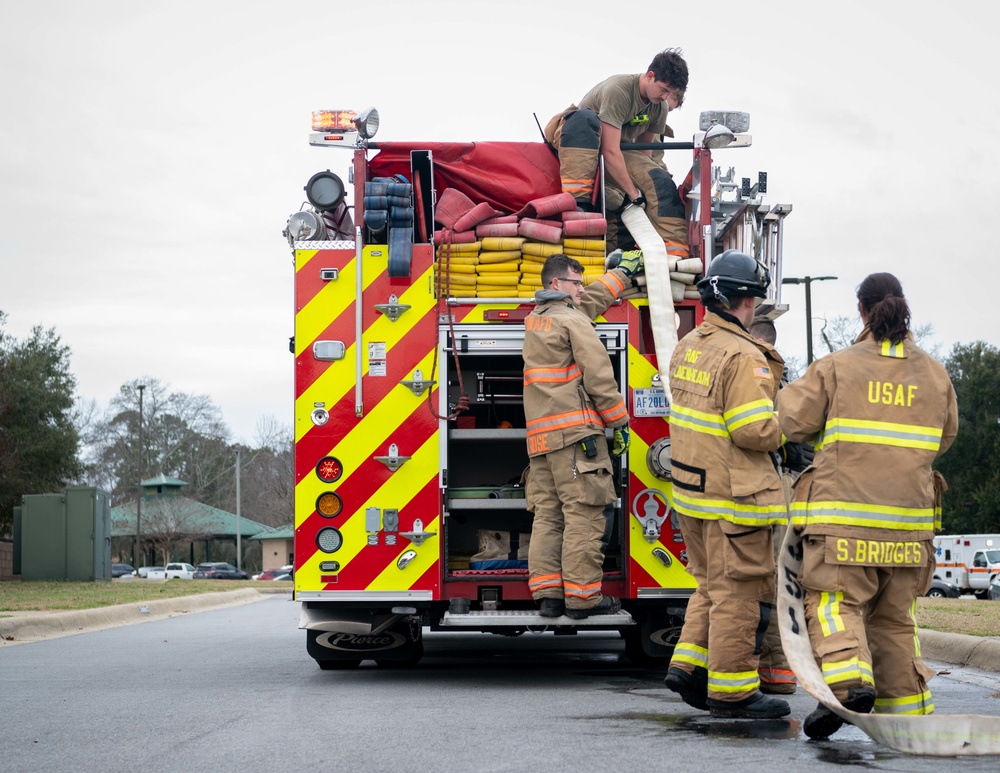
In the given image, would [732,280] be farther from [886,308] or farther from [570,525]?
[570,525]

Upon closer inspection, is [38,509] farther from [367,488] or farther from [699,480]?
[699,480]

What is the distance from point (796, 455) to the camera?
6.37m

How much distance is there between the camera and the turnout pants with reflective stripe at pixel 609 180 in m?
8.15

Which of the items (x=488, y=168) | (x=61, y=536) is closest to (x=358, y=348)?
(x=488, y=168)

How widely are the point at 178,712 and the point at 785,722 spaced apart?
286 centimetres

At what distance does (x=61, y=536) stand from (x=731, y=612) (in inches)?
1016

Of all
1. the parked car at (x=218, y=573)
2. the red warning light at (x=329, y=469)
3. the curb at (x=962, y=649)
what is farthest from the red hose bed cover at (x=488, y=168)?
the parked car at (x=218, y=573)

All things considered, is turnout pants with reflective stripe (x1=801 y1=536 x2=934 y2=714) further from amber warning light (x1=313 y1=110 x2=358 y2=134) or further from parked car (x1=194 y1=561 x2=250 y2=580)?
parked car (x1=194 y1=561 x2=250 y2=580)

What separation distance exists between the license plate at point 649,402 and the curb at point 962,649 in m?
2.91

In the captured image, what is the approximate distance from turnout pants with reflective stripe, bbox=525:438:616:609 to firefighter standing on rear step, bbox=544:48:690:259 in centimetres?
160

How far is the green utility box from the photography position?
28766 mm

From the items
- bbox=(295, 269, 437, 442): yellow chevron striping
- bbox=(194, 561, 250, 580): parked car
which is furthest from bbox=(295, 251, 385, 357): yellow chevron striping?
bbox=(194, 561, 250, 580): parked car

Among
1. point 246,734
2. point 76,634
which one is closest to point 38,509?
point 76,634

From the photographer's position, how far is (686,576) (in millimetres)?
7613
